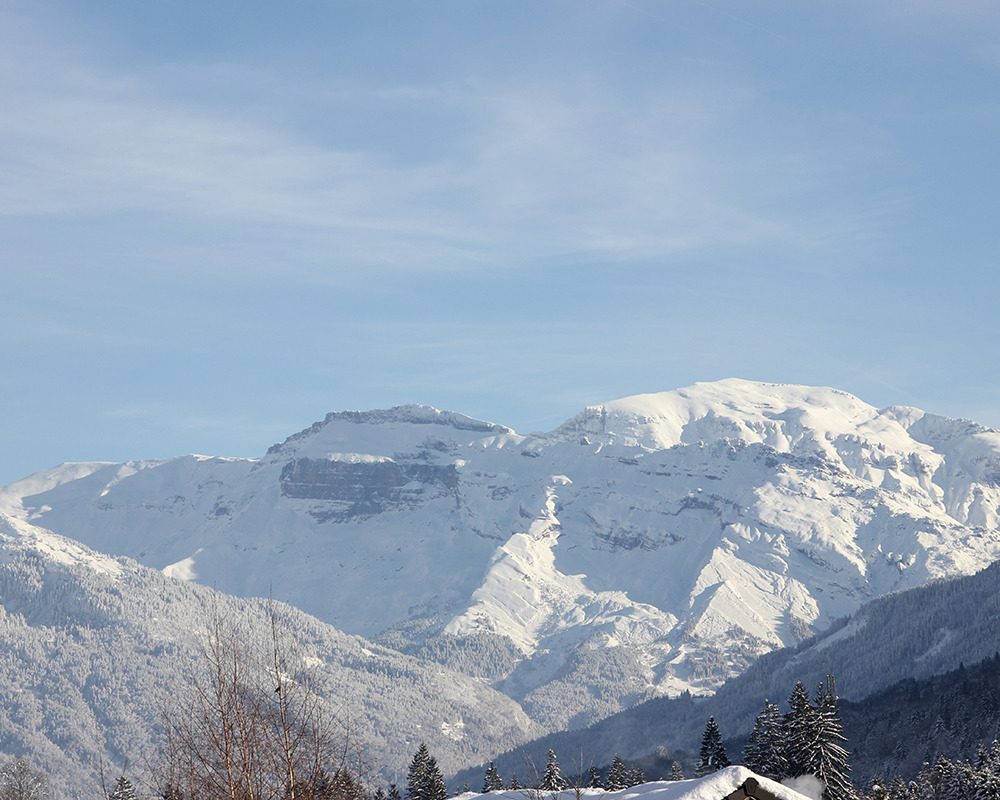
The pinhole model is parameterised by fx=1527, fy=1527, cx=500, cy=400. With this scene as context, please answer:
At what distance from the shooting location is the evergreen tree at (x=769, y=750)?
6303 cm

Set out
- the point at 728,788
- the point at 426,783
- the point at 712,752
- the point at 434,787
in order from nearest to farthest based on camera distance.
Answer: the point at 728,788 < the point at 434,787 < the point at 426,783 < the point at 712,752

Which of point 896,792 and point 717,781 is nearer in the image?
point 717,781

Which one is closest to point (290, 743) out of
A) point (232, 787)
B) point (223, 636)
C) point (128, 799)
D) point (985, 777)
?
point (232, 787)

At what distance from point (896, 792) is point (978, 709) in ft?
342

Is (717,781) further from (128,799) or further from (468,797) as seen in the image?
(128,799)

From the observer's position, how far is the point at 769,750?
2840 inches

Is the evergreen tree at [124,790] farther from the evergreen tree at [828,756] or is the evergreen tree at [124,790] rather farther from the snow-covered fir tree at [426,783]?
the evergreen tree at [828,756]

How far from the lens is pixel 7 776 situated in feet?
546

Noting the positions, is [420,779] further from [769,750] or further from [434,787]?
[769,750]

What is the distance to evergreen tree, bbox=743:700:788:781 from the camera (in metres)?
63.0

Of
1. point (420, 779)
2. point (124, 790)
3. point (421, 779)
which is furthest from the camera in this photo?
point (420, 779)

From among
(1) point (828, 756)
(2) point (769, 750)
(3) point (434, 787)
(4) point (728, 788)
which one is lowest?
Answer: (3) point (434, 787)

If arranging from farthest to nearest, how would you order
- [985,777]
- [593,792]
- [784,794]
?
1. [985,777]
2. [593,792]
3. [784,794]

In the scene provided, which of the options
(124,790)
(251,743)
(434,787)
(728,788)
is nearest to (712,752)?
(434,787)
